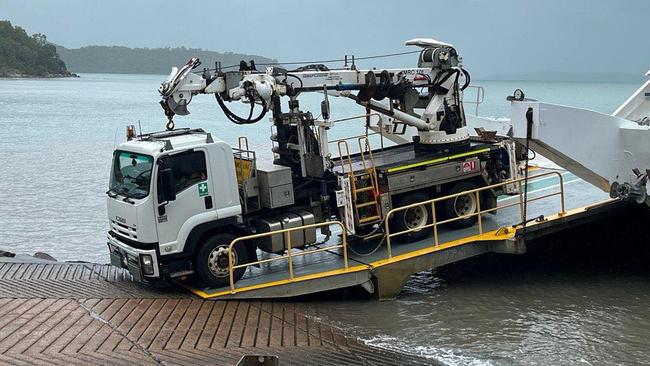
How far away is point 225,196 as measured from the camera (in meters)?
11.2

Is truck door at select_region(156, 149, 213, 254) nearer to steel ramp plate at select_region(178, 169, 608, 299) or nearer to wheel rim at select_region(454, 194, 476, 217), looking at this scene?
steel ramp plate at select_region(178, 169, 608, 299)

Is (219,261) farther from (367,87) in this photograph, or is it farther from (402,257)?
(367,87)

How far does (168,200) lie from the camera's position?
10.7 meters

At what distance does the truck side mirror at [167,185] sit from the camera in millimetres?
10555

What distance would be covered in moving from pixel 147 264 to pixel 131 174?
1435 mm

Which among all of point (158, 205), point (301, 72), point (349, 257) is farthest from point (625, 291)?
point (158, 205)

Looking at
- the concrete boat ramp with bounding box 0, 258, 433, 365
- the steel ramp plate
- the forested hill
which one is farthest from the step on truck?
the forested hill

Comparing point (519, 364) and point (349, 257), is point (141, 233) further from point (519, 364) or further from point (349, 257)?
point (519, 364)

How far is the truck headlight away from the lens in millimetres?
10773

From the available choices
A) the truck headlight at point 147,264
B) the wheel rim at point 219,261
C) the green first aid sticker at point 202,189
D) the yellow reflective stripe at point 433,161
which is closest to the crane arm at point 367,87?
the yellow reflective stripe at point 433,161

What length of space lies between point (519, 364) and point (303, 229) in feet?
13.1

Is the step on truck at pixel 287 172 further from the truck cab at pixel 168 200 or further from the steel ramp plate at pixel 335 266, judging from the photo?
the steel ramp plate at pixel 335 266

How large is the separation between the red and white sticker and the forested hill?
182192 millimetres

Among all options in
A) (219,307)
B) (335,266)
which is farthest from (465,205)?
(219,307)
